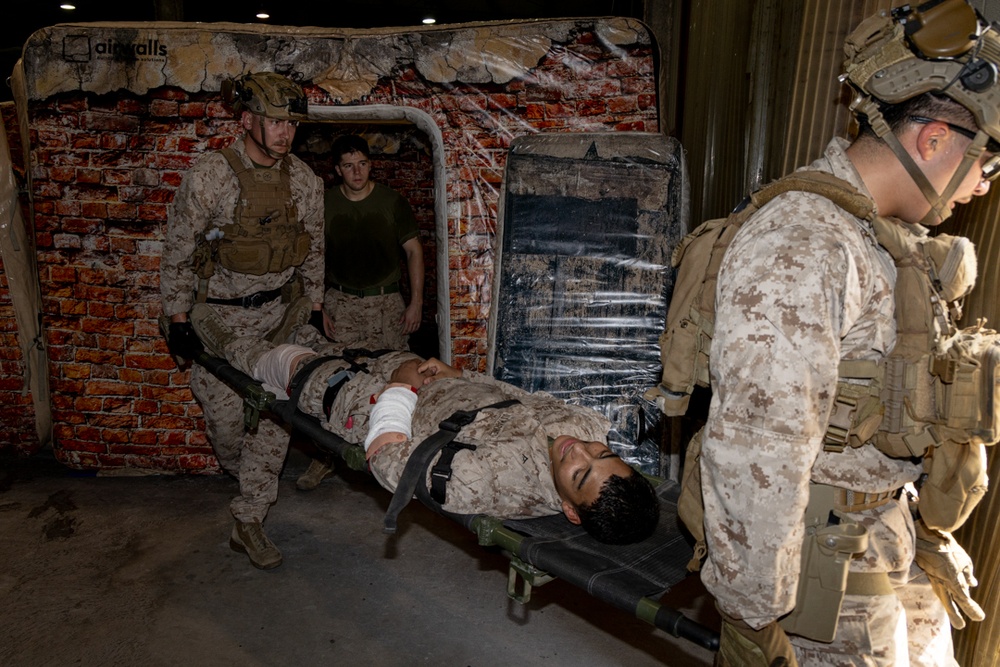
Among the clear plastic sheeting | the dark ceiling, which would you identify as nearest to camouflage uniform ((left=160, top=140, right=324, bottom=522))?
the clear plastic sheeting

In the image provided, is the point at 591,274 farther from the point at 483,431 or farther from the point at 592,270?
the point at 483,431

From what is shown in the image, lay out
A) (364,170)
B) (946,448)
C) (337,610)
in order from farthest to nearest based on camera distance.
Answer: (364,170) < (337,610) < (946,448)

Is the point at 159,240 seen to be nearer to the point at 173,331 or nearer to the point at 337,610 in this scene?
the point at 173,331

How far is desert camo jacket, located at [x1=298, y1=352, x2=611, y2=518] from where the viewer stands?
2.19 meters

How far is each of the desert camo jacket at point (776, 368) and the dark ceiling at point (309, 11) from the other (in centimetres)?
1073

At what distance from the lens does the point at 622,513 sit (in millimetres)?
2033

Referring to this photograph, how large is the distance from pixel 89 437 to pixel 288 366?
1.94m

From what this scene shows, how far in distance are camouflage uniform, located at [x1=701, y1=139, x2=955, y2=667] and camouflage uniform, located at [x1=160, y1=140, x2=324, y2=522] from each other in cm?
242

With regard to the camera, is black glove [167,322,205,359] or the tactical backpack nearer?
the tactical backpack

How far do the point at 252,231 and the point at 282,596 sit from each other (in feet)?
5.32

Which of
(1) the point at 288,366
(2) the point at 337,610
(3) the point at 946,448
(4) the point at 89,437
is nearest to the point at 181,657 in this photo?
(2) the point at 337,610

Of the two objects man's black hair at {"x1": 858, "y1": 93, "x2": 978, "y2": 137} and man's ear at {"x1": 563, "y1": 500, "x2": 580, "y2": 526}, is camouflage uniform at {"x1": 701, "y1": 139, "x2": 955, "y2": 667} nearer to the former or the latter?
man's black hair at {"x1": 858, "y1": 93, "x2": 978, "y2": 137}

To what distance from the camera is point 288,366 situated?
2988 mm

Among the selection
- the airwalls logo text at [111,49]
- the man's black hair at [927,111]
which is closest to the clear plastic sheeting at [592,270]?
the man's black hair at [927,111]
